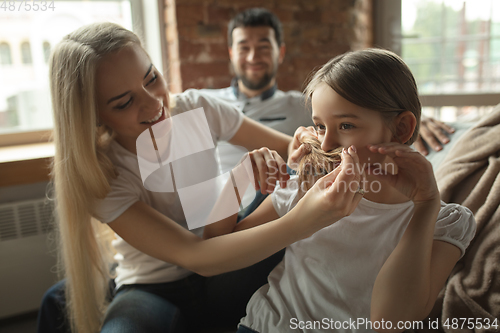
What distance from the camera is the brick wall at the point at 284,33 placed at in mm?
1745

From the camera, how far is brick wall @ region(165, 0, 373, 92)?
68.7 inches

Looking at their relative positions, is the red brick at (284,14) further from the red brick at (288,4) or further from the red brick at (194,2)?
the red brick at (194,2)

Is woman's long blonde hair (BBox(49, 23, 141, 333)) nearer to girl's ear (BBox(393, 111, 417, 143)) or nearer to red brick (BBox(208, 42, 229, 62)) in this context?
girl's ear (BBox(393, 111, 417, 143))

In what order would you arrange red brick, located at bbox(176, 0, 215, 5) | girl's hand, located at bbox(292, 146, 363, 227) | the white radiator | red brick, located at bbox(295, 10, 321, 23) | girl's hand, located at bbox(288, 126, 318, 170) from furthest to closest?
1. red brick, located at bbox(295, 10, 321, 23)
2. red brick, located at bbox(176, 0, 215, 5)
3. the white radiator
4. girl's hand, located at bbox(288, 126, 318, 170)
5. girl's hand, located at bbox(292, 146, 363, 227)

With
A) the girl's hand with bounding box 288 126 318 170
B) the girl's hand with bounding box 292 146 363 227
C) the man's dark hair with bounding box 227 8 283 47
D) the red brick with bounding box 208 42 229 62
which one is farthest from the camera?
the red brick with bounding box 208 42 229 62

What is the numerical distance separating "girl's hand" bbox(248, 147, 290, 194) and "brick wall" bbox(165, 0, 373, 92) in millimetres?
1161

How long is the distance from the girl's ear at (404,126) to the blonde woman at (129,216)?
0.65ft

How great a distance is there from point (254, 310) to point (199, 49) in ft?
4.38

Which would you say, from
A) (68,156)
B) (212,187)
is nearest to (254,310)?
(212,187)

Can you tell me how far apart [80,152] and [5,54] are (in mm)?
1128

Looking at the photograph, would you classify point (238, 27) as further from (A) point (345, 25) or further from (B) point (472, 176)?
(B) point (472, 176)

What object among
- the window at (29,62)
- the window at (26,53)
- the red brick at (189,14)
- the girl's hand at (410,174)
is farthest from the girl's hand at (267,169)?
the window at (26,53)

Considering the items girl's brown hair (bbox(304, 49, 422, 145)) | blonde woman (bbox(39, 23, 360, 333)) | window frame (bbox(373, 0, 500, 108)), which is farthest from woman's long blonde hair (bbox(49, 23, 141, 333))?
window frame (bbox(373, 0, 500, 108))

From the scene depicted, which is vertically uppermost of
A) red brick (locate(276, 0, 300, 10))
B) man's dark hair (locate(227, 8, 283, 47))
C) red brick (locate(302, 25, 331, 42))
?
red brick (locate(276, 0, 300, 10))
